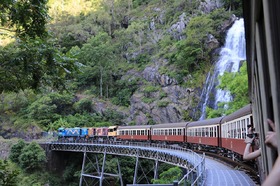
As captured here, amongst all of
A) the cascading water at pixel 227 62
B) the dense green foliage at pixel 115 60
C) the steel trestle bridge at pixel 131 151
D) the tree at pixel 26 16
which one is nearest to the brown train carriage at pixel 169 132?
the steel trestle bridge at pixel 131 151

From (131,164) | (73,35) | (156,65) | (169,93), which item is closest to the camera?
(131,164)

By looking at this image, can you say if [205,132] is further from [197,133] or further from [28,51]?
[28,51]

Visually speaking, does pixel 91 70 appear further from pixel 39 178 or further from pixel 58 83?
pixel 58 83

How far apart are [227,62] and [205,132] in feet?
61.8

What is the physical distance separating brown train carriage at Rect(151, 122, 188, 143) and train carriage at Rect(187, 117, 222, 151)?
117cm

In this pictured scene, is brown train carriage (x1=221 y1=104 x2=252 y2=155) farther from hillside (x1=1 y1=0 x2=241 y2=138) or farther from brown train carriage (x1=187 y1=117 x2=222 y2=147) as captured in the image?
hillside (x1=1 y1=0 x2=241 y2=138)

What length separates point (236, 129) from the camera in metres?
12.9

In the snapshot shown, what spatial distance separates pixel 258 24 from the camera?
2020 millimetres

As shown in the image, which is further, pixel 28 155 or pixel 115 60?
pixel 115 60

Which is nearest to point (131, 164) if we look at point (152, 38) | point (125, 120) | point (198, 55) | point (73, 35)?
point (125, 120)

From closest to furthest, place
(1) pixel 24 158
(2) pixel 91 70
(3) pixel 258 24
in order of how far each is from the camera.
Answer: (3) pixel 258 24 → (1) pixel 24 158 → (2) pixel 91 70

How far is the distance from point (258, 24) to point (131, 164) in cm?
2924

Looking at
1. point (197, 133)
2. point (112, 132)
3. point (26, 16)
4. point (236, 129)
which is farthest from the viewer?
point (112, 132)

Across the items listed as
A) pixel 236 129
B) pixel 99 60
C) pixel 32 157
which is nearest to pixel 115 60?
pixel 99 60
